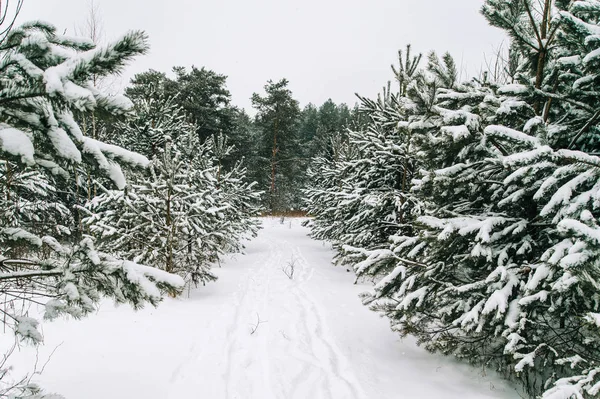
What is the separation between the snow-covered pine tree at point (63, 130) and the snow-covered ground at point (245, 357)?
2229 millimetres

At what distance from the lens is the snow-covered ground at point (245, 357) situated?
3.87 metres

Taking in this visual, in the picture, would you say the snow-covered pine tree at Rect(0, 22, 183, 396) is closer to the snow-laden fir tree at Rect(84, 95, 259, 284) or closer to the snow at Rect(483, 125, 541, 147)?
the snow at Rect(483, 125, 541, 147)

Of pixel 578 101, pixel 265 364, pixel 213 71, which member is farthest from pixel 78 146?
pixel 213 71

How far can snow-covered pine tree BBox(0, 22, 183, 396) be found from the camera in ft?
5.54

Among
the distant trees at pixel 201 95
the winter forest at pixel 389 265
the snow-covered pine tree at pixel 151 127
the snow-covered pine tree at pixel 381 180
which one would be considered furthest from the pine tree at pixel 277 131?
the winter forest at pixel 389 265

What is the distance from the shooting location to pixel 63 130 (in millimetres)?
1865

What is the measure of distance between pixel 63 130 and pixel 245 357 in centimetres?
403

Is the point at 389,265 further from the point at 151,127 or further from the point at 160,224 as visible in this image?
the point at 151,127

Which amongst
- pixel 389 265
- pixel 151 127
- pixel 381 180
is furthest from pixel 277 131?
pixel 389 265

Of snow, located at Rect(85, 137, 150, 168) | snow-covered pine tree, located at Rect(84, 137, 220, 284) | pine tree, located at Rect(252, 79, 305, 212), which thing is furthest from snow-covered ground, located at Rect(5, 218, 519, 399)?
pine tree, located at Rect(252, 79, 305, 212)

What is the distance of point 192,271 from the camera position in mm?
8039

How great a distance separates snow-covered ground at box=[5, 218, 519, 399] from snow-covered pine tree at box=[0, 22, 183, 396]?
2.23m

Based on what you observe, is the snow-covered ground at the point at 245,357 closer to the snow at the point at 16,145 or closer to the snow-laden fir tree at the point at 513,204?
the snow-laden fir tree at the point at 513,204

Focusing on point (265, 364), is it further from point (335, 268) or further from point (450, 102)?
point (335, 268)
